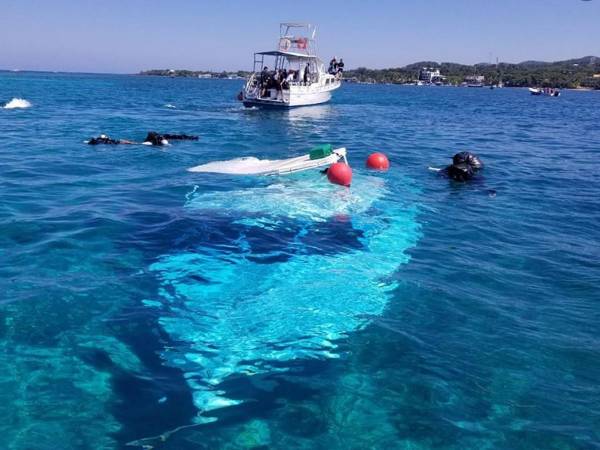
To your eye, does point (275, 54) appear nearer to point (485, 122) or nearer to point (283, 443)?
point (485, 122)

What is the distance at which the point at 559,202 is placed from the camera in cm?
1691

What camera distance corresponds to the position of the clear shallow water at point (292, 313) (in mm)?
6000

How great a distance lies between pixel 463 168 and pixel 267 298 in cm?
1319

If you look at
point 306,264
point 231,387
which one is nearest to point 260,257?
point 306,264

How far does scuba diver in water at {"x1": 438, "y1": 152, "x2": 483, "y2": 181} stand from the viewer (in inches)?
769

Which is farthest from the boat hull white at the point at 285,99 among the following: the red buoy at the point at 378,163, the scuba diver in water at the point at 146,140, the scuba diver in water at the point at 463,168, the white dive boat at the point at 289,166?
the scuba diver in water at the point at 463,168

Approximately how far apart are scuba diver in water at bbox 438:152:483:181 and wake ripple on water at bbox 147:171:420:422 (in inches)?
256

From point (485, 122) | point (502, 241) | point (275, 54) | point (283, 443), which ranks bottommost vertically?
point (283, 443)

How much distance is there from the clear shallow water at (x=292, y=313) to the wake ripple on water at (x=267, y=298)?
4cm

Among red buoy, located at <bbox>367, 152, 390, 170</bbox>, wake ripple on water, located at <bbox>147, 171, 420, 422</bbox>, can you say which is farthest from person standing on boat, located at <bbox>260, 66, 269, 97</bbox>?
wake ripple on water, located at <bbox>147, 171, 420, 422</bbox>

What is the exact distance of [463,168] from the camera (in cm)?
1961

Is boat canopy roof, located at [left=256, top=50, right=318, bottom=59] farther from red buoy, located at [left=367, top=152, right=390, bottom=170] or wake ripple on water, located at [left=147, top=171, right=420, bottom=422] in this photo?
wake ripple on water, located at [left=147, top=171, right=420, bottom=422]

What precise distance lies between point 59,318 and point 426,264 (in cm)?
727

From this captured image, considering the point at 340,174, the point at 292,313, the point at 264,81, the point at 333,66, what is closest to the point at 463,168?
the point at 340,174
